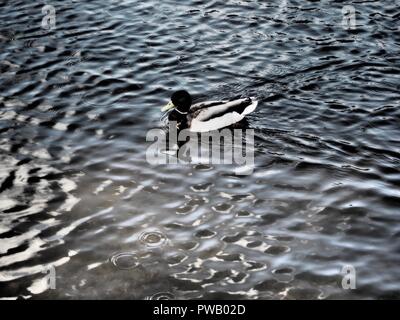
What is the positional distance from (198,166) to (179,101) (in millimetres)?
1949

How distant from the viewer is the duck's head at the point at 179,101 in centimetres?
1100

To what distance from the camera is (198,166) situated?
9836 mm

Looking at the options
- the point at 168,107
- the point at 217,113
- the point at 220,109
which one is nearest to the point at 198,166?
the point at 217,113

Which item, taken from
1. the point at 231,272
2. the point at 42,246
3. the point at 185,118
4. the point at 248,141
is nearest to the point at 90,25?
the point at 185,118

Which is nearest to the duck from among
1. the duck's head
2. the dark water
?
the duck's head

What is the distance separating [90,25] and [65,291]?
1030 cm

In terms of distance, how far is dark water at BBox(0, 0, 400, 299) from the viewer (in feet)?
24.1

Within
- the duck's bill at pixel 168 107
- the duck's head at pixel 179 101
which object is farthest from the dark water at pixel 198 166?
the duck's head at pixel 179 101

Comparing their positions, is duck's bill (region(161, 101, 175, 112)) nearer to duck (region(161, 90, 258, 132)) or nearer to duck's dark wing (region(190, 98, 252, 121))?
duck (region(161, 90, 258, 132))

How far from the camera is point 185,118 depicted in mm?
10883

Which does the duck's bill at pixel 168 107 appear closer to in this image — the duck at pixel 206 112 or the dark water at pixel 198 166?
the duck at pixel 206 112

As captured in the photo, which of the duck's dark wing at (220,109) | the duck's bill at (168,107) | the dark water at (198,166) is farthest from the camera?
the duck's bill at (168,107)

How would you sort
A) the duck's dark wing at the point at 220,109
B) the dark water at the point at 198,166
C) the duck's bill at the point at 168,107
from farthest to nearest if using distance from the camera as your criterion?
the duck's bill at the point at 168,107, the duck's dark wing at the point at 220,109, the dark water at the point at 198,166

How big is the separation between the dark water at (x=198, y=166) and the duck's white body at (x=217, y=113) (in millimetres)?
504
